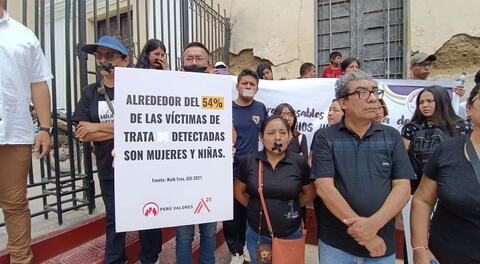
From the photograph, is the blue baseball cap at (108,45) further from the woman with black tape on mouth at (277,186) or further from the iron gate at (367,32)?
the iron gate at (367,32)

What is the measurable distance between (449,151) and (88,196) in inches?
117

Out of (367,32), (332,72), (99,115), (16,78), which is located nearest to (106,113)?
(99,115)

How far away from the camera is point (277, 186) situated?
2291 millimetres

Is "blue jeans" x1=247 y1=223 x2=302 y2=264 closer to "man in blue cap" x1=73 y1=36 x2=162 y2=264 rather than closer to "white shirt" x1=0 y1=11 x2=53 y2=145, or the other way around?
"man in blue cap" x1=73 y1=36 x2=162 y2=264

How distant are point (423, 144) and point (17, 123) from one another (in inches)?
113

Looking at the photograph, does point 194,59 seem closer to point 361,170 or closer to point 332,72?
point 361,170

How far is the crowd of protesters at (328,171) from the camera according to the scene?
1.73m

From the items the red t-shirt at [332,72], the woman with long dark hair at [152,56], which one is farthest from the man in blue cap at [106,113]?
the red t-shirt at [332,72]

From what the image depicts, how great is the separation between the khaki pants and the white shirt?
9 centimetres

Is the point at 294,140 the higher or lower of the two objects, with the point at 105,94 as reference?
lower

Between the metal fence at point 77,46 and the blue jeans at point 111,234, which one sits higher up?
the metal fence at point 77,46

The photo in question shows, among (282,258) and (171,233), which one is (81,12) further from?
(282,258)

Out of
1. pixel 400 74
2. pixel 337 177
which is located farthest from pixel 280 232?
pixel 400 74

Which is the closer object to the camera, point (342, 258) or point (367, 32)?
point (342, 258)
